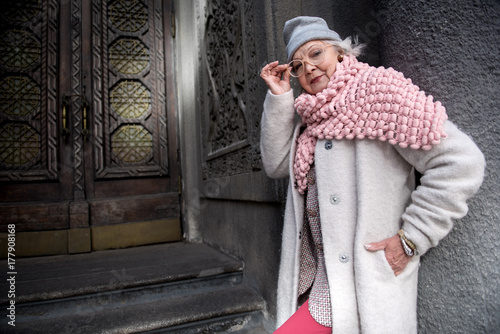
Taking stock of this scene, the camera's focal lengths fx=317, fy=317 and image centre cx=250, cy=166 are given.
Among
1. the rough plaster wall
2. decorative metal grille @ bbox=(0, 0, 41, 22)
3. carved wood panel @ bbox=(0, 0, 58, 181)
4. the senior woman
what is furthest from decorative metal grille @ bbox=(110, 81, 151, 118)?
the rough plaster wall

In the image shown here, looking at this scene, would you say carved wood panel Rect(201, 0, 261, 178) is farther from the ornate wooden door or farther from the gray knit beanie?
the gray knit beanie

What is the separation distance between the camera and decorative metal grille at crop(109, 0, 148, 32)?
3.56 m

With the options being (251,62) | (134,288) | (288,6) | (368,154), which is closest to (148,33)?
(251,62)

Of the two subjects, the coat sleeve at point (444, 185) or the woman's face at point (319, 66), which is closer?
the coat sleeve at point (444, 185)

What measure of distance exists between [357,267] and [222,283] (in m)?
1.77

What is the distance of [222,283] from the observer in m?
2.51

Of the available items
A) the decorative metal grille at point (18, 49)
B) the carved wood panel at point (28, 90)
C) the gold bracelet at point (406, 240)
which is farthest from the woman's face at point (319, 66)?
the decorative metal grille at point (18, 49)

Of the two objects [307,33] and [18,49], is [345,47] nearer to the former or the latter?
[307,33]

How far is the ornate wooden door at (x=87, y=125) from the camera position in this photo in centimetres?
315

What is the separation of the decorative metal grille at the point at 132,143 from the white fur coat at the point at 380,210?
9.47ft

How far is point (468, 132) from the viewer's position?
97cm

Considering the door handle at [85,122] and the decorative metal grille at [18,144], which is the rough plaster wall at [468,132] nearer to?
the door handle at [85,122]

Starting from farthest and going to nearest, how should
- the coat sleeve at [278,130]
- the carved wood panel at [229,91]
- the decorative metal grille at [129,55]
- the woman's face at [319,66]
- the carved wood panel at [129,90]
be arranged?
the decorative metal grille at [129,55] < the carved wood panel at [129,90] < the carved wood panel at [229,91] < the coat sleeve at [278,130] < the woman's face at [319,66]

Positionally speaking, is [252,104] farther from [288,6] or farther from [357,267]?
[357,267]
